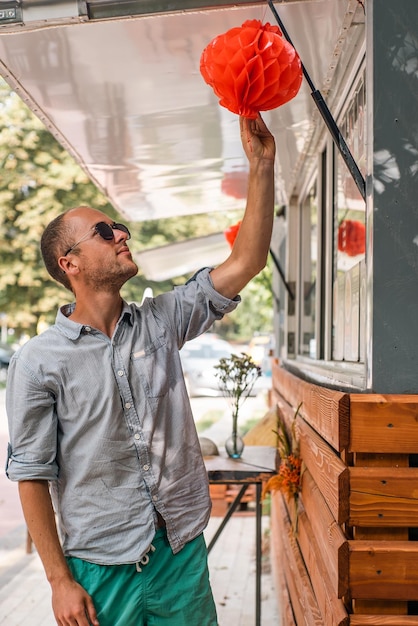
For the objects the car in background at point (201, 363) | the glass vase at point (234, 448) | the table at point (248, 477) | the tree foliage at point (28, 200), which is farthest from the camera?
the tree foliage at point (28, 200)

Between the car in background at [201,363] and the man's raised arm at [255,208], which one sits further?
the car in background at [201,363]

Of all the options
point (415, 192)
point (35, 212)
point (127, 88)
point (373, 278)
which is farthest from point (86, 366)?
point (35, 212)

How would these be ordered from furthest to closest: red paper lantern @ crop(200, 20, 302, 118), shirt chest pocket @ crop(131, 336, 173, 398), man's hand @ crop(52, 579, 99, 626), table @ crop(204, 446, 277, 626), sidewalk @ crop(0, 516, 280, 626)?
sidewalk @ crop(0, 516, 280, 626), table @ crop(204, 446, 277, 626), shirt chest pocket @ crop(131, 336, 173, 398), man's hand @ crop(52, 579, 99, 626), red paper lantern @ crop(200, 20, 302, 118)

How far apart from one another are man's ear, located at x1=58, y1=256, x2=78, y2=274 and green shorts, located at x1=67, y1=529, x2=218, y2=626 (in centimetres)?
92

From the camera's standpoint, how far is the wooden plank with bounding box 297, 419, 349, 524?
7.73 feet

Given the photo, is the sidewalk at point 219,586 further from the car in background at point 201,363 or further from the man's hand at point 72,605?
the car in background at point 201,363

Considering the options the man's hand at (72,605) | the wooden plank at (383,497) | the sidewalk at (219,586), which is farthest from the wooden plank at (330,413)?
the sidewalk at (219,586)

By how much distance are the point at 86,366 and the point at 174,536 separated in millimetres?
614

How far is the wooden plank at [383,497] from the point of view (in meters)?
2.34

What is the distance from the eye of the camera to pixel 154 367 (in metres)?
2.71

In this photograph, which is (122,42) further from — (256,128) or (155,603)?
(155,603)

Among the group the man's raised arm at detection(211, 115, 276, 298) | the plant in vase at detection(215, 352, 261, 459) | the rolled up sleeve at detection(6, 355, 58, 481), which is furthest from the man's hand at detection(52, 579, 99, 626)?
the plant in vase at detection(215, 352, 261, 459)

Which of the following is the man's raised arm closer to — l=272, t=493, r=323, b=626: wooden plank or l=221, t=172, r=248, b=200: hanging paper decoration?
l=272, t=493, r=323, b=626: wooden plank

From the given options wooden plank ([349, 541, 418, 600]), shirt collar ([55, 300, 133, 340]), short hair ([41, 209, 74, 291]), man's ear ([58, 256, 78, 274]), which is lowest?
wooden plank ([349, 541, 418, 600])
